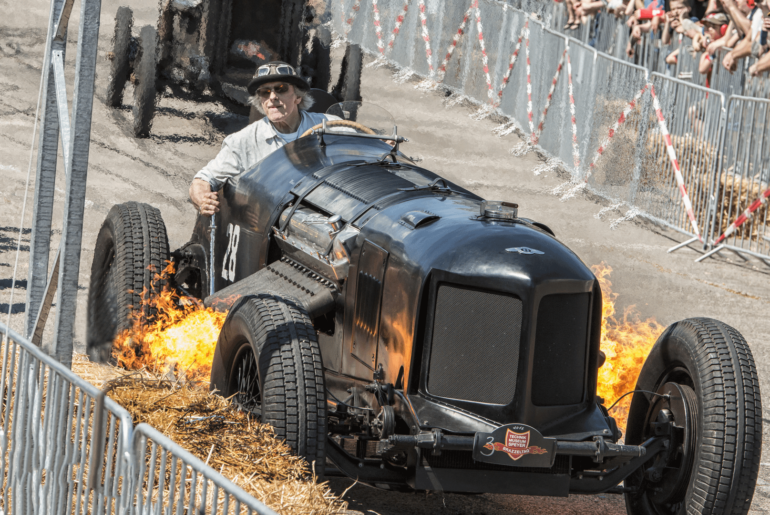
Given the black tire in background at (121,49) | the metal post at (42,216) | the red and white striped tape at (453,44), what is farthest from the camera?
the red and white striped tape at (453,44)

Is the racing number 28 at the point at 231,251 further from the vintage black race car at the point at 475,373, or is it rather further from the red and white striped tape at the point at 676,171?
the red and white striped tape at the point at 676,171

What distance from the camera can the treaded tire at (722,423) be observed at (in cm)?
398

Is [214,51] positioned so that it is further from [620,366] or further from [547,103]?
[620,366]

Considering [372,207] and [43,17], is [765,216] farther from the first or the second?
[43,17]

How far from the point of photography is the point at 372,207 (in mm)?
4602

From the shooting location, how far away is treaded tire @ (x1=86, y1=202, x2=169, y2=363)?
221 inches

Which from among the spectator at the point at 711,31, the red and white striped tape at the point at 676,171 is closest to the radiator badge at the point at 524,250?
the red and white striped tape at the point at 676,171

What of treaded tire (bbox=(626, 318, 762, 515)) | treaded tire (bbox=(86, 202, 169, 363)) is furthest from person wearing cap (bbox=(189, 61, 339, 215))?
treaded tire (bbox=(626, 318, 762, 515))

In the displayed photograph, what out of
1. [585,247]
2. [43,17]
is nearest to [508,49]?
[585,247]

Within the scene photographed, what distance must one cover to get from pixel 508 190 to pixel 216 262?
664 cm

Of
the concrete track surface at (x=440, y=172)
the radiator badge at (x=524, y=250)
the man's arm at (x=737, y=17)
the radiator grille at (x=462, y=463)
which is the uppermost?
the man's arm at (x=737, y=17)

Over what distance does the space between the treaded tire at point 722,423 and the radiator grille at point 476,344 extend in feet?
2.91

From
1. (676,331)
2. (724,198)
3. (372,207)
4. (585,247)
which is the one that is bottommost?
(585,247)

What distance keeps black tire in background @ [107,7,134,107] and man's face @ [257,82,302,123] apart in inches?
257
